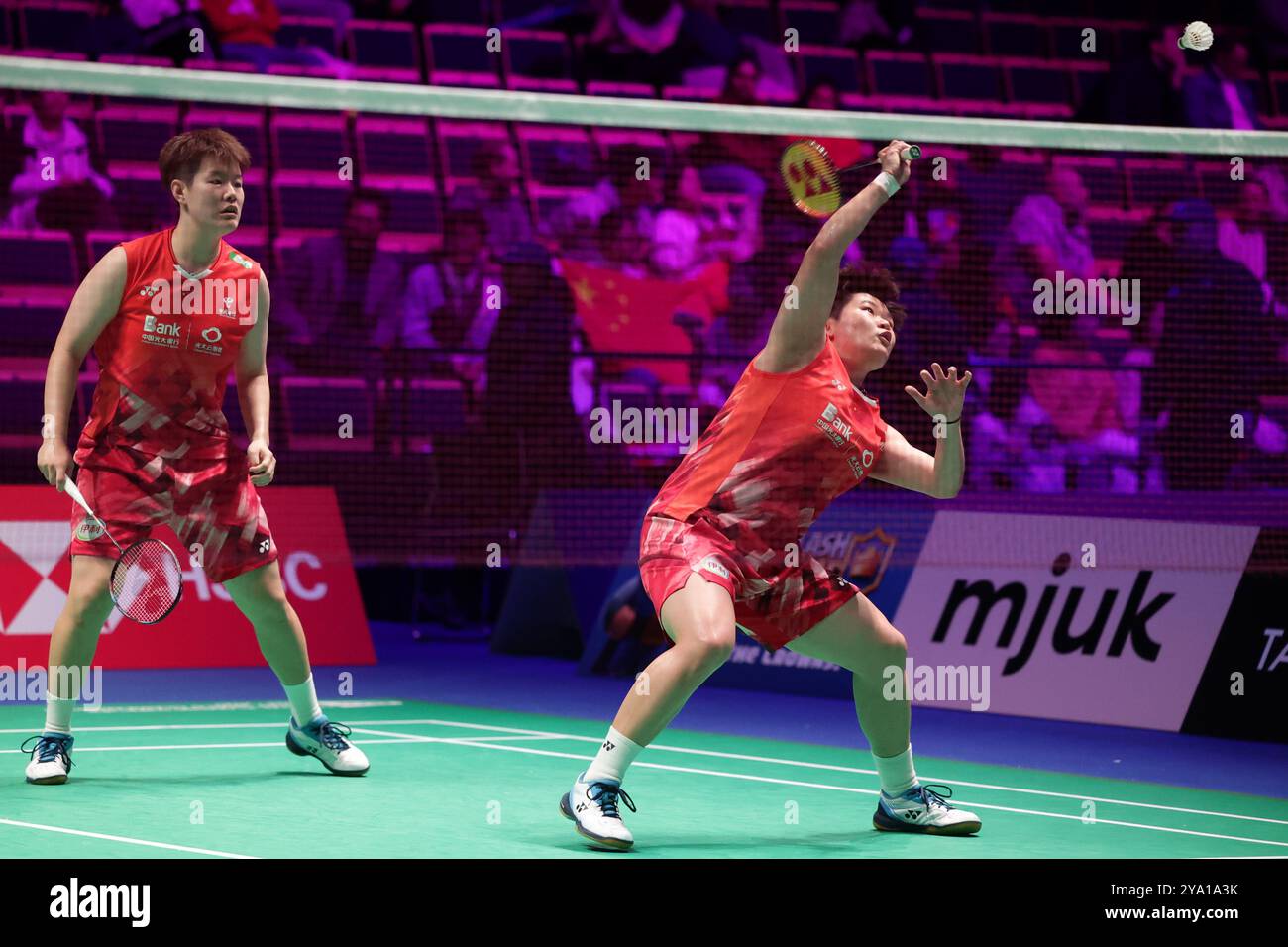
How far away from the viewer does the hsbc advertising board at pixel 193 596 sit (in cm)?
905

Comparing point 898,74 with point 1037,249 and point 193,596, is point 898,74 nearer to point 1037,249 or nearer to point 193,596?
point 1037,249

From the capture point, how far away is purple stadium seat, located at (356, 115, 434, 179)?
13445 mm

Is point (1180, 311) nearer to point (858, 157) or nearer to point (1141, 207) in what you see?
point (858, 157)

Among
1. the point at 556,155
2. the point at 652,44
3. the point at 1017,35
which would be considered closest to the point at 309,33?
the point at 556,155

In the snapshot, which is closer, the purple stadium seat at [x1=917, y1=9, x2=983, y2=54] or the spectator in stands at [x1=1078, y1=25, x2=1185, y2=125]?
the spectator in stands at [x1=1078, y1=25, x2=1185, y2=125]

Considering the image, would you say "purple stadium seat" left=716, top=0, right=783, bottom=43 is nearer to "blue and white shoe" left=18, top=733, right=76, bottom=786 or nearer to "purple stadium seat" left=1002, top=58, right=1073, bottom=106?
"purple stadium seat" left=1002, top=58, right=1073, bottom=106

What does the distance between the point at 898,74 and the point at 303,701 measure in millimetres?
10737

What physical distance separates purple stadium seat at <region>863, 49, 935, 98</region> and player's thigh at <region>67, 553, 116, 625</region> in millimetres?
10813

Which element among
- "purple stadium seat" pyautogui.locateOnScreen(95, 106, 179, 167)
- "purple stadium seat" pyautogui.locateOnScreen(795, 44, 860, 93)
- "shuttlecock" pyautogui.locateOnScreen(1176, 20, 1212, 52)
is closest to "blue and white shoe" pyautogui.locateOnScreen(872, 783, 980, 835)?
"shuttlecock" pyautogui.locateOnScreen(1176, 20, 1212, 52)

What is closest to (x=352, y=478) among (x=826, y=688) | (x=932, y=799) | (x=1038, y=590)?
(x=826, y=688)

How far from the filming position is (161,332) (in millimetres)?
6016

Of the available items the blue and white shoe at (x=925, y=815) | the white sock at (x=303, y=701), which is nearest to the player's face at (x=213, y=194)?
the white sock at (x=303, y=701)

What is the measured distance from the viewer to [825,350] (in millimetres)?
5348

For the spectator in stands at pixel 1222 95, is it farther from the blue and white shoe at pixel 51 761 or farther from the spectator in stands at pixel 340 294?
the blue and white shoe at pixel 51 761
